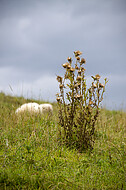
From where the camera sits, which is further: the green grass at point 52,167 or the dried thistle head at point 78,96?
the dried thistle head at point 78,96

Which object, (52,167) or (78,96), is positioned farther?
(78,96)

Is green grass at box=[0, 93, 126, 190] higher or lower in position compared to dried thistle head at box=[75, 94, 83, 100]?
lower

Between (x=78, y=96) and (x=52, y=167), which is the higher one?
(x=78, y=96)

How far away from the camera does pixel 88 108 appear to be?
402 centimetres

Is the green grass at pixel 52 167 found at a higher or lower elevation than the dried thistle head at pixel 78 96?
lower

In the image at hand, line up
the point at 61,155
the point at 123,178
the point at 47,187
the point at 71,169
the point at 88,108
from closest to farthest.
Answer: the point at 47,187
the point at 123,178
the point at 71,169
the point at 61,155
the point at 88,108

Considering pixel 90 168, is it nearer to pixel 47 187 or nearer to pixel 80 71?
pixel 47 187

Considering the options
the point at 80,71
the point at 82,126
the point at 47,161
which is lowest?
the point at 47,161

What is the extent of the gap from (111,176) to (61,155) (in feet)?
3.20

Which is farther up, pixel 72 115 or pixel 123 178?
pixel 72 115

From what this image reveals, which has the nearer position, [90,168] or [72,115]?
[90,168]

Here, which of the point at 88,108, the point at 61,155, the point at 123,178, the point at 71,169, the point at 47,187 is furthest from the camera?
the point at 88,108

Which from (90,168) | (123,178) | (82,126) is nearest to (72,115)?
(82,126)

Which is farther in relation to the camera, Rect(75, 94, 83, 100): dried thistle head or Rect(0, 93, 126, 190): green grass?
Rect(75, 94, 83, 100): dried thistle head
